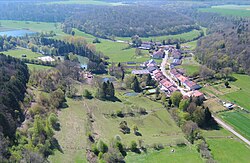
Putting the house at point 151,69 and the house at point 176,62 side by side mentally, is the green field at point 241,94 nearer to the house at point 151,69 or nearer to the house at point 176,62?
the house at point 176,62

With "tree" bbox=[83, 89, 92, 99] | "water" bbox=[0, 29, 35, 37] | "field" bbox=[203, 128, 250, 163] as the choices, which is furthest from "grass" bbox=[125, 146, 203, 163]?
"water" bbox=[0, 29, 35, 37]

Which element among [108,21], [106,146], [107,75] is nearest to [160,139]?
[106,146]

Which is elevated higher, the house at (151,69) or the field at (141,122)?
the house at (151,69)

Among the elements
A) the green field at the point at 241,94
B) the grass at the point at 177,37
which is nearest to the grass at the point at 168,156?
the green field at the point at 241,94

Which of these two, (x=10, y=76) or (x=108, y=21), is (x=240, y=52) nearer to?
(x=10, y=76)

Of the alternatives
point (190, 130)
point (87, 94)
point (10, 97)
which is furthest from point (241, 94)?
point (10, 97)
